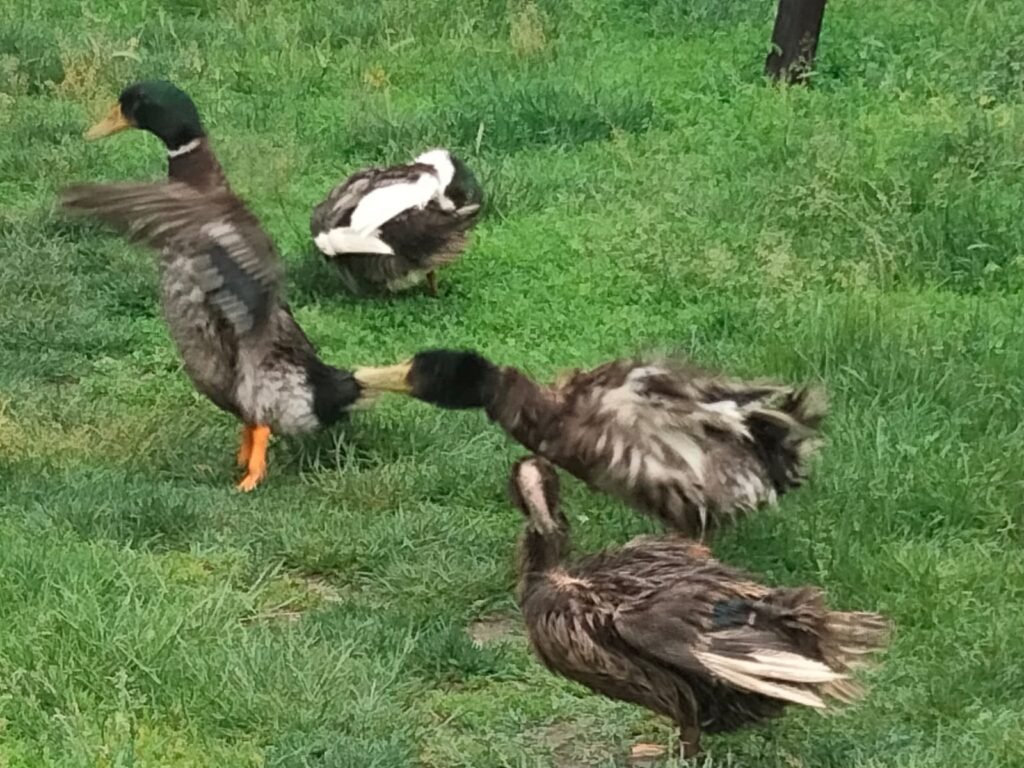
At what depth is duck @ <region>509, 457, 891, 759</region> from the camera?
12.6ft

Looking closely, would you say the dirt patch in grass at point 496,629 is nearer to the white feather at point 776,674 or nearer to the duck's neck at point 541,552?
the duck's neck at point 541,552

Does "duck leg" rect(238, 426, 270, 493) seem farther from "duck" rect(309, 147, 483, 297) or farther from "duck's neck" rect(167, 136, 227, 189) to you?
"duck" rect(309, 147, 483, 297)

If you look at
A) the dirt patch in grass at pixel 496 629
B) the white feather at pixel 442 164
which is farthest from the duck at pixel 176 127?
the dirt patch in grass at pixel 496 629

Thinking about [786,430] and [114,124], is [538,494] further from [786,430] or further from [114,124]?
[114,124]

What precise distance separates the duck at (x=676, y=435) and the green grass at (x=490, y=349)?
28cm

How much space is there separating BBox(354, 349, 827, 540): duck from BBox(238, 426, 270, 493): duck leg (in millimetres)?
1057

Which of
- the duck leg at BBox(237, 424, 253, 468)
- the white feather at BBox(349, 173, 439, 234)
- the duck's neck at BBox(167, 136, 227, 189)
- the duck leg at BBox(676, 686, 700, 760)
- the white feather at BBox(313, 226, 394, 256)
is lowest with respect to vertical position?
the duck leg at BBox(237, 424, 253, 468)

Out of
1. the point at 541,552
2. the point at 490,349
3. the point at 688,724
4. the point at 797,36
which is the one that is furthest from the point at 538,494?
the point at 797,36

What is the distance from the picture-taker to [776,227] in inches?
310

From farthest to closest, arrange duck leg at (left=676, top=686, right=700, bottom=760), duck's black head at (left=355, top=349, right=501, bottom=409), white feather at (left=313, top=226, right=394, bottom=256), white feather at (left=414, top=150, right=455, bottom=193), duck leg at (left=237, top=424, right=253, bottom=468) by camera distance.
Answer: white feather at (left=414, top=150, right=455, bottom=193)
white feather at (left=313, top=226, right=394, bottom=256)
duck leg at (left=237, top=424, right=253, bottom=468)
duck's black head at (left=355, top=349, right=501, bottom=409)
duck leg at (left=676, top=686, right=700, bottom=760)

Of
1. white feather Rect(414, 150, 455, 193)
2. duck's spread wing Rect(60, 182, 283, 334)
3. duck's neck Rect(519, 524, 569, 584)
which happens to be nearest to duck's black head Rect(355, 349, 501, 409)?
duck's spread wing Rect(60, 182, 283, 334)

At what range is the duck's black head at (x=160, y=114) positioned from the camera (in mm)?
6551

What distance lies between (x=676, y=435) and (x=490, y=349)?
7.17 feet

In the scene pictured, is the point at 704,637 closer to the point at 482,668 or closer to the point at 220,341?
the point at 482,668
